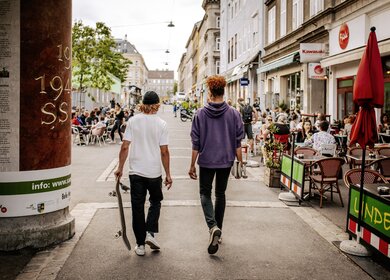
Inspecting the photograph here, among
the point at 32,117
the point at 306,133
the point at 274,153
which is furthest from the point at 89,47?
the point at 32,117

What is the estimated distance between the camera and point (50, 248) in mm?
5621

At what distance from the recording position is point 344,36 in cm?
1738

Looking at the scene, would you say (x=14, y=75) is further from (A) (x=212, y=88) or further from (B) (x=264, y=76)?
(B) (x=264, y=76)

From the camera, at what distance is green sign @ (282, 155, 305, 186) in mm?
8094

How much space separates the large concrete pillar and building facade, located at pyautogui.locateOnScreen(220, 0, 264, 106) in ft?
72.2

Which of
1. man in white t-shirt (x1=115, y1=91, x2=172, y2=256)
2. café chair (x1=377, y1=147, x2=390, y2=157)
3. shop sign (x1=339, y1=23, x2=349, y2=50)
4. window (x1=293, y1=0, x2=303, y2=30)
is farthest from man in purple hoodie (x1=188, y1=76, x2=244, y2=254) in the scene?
window (x1=293, y1=0, x2=303, y2=30)

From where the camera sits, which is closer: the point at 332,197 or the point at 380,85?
the point at 380,85

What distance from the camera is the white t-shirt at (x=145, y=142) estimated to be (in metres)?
5.31

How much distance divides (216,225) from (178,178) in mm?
5577

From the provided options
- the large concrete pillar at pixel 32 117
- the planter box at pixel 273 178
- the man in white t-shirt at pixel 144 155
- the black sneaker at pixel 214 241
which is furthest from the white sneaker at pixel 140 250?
the planter box at pixel 273 178

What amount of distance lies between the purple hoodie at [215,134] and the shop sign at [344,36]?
13.0 meters

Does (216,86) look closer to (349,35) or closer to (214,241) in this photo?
(214,241)

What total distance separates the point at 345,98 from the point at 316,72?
188 cm

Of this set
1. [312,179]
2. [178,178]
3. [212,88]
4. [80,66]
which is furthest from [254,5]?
[212,88]
